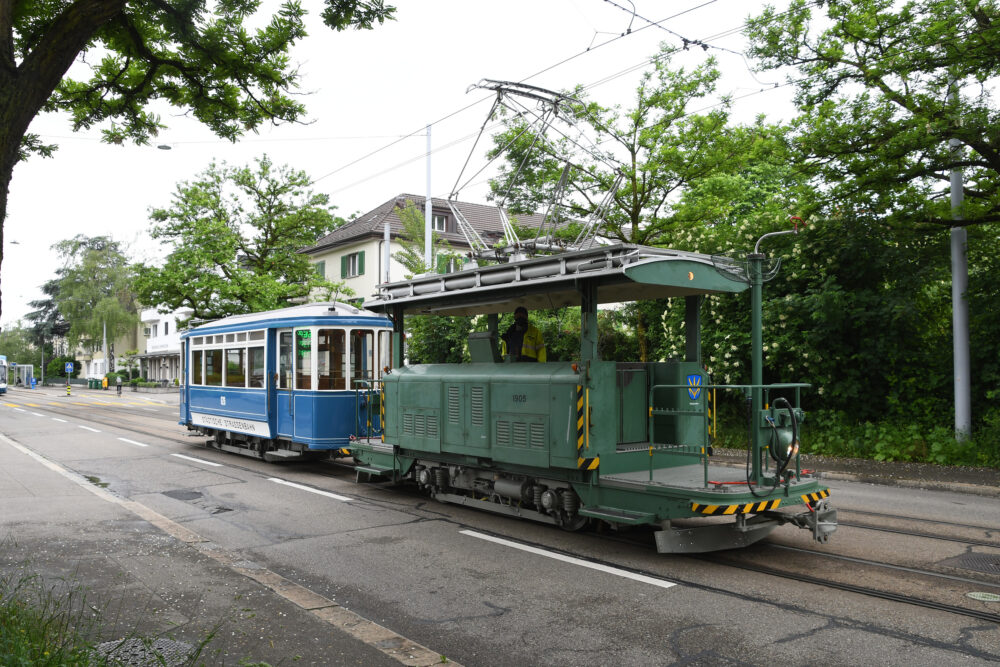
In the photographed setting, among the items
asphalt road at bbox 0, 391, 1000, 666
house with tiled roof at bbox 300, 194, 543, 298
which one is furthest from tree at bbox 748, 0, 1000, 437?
house with tiled roof at bbox 300, 194, 543, 298

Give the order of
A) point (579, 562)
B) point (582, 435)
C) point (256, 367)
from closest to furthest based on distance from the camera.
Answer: point (579, 562), point (582, 435), point (256, 367)

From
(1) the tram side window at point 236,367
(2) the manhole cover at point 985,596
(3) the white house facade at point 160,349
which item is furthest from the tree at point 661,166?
(3) the white house facade at point 160,349

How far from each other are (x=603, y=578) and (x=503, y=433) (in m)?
2.44

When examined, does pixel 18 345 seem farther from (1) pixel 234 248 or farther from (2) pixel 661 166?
(2) pixel 661 166

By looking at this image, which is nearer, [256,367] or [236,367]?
[256,367]

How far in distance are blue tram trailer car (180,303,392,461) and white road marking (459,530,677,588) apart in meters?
4.03

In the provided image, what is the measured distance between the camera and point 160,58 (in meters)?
7.45

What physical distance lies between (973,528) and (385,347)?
31.8 ft

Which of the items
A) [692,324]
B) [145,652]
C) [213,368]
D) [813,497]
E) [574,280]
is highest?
[574,280]

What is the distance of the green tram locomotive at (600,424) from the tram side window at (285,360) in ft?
14.6

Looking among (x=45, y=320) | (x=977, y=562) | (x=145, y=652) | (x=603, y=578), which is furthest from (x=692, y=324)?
(x=45, y=320)

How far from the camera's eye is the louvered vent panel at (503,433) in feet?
27.9

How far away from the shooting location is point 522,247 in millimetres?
9188

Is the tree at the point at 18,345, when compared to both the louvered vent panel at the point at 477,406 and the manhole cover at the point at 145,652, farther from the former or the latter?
the manhole cover at the point at 145,652
